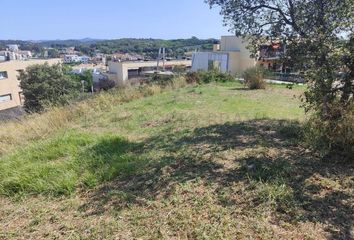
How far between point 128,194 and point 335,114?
2.55m

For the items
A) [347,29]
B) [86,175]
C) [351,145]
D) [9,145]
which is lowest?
[9,145]

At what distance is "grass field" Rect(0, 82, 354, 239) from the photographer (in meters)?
2.52

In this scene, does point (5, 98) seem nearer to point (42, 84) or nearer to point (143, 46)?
point (42, 84)

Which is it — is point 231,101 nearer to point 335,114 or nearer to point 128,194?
point 335,114

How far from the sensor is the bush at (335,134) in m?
3.47

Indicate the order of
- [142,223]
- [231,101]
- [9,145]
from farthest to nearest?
[231,101], [9,145], [142,223]

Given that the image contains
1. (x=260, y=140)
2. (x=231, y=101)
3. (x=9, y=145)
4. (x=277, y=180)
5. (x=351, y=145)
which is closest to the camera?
(x=277, y=180)

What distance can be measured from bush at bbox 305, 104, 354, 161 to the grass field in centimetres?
18

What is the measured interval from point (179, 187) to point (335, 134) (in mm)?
1869

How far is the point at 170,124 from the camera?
602cm

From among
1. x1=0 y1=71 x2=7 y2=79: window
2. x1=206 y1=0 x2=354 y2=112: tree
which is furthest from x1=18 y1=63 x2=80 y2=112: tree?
x1=206 y1=0 x2=354 y2=112: tree

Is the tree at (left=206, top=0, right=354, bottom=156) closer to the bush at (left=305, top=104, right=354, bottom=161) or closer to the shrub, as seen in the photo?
the bush at (left=305, top=104, right=354, bottom=161)

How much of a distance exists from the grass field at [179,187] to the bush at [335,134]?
184mm

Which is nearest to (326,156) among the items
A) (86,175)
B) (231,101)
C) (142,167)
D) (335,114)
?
(335,114)
